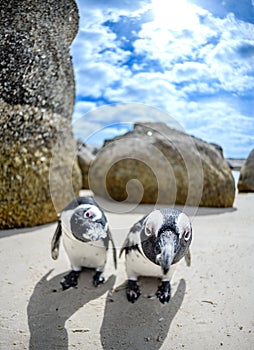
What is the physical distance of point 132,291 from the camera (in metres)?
1.21

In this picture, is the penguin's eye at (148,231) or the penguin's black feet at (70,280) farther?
the penguin's black feet at (70,280)

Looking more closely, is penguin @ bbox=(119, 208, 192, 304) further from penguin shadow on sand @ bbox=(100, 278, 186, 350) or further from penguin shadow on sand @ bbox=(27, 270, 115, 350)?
penguin shadow on sand @ bbox=(27, 270, 115, 350)

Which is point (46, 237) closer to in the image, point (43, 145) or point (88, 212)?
point (43, 145)

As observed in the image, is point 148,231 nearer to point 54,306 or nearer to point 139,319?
point 139,319

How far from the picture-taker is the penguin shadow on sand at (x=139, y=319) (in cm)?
93

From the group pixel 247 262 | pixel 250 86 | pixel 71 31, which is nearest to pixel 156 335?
pixel 247 262

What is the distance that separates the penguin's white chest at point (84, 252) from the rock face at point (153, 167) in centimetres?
145

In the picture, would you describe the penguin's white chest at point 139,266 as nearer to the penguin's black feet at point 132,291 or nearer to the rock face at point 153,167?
the penguin's black feet at point 132,291

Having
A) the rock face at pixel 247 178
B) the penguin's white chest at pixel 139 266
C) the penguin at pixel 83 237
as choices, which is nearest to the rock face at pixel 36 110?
the penguin at pixel 83 237

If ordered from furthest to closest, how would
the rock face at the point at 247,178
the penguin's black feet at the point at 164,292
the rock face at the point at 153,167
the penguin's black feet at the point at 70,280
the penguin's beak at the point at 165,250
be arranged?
the rock face at the point at 247,178, the rock face at the point at 153,167, the penguin's black feet at the point at 70,280, the penguin's black feet at the point at 164,292, the penguin's beak at the point at 165,250

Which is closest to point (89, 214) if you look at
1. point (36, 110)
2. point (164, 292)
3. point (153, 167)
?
point (164, 292)

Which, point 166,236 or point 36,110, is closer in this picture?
point 166,236

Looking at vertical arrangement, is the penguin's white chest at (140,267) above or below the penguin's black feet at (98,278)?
above

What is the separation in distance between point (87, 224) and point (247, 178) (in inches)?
122
